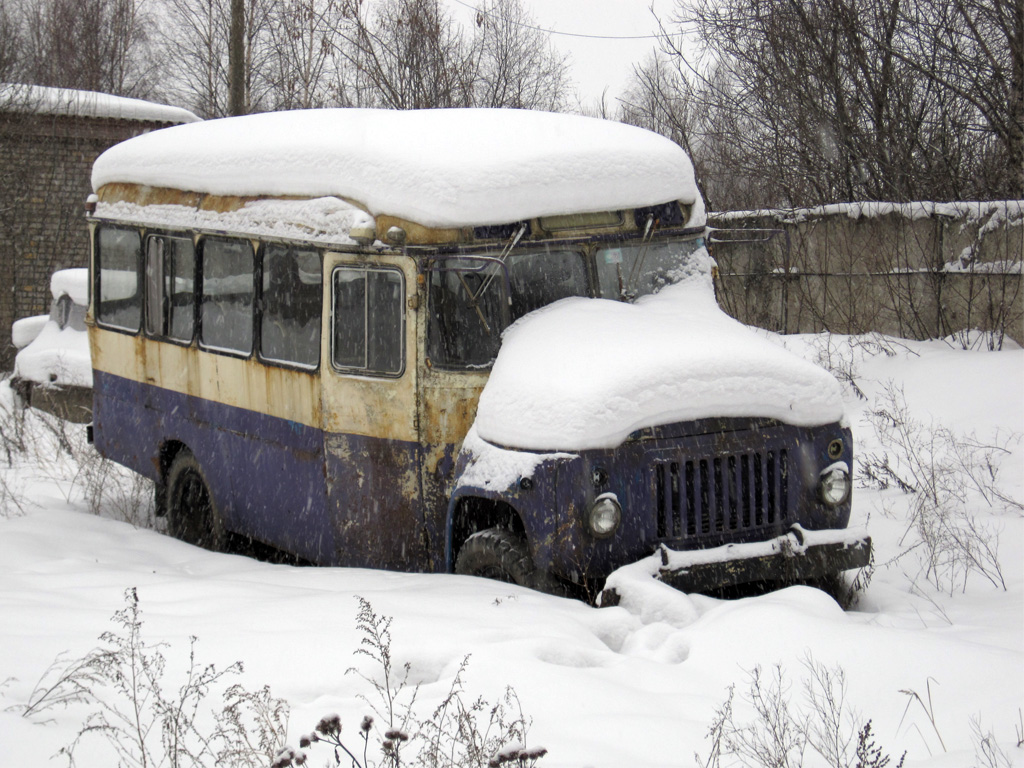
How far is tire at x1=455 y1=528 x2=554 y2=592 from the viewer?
16.0 ft

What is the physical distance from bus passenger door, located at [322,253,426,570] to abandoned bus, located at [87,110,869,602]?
0.01m

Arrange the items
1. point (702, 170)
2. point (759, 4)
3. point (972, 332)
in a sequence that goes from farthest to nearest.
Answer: point (702, 170)
point (759, 4)
point (972, 332)

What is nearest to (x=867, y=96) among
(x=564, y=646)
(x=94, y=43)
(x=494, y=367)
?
(x=494, y=367)

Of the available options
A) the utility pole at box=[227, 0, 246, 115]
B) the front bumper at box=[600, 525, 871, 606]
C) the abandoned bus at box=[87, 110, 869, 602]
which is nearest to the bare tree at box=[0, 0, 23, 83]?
the utility pole at box=[227, 0, 246, 115]

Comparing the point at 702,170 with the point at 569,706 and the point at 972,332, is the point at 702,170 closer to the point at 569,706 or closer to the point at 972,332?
the point at 972,332

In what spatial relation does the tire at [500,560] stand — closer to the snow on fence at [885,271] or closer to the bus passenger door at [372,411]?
the bus passenger door at [372,411]

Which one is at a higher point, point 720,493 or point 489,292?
point 489,292

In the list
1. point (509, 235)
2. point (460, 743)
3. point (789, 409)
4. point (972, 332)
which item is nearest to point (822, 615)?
point (789, 409)

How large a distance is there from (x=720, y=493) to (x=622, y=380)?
0.72 meters

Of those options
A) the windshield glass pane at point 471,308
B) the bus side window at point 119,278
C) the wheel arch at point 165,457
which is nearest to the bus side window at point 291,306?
the windshield glass pane at point 471,308

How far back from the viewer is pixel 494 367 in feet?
17.0

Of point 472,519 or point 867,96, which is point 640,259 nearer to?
point 472,519

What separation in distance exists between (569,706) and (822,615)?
1433mm

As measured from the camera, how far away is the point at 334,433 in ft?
18.8
